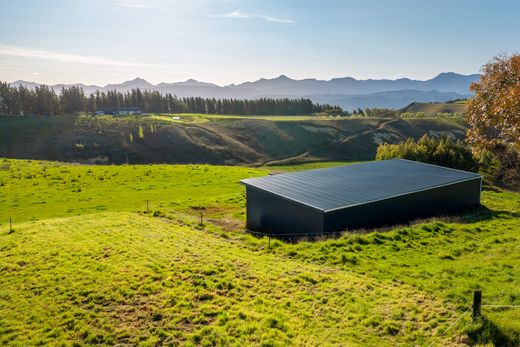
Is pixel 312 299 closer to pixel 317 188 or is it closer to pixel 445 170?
pixel 317 188

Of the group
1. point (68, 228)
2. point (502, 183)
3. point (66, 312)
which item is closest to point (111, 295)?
point (66, 312)

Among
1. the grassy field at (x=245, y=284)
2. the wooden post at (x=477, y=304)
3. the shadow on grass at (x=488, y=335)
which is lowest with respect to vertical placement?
the grassy field at (x=245, y=284)

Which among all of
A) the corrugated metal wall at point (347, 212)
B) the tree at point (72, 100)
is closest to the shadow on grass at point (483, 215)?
the corrugated metal wall at point (347, 212)

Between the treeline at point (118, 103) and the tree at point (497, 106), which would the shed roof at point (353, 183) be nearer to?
the tree at point (497, 106)

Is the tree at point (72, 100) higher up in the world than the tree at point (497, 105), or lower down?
higher up

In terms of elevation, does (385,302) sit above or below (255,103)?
below

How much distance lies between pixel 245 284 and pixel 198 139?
75.4 metres

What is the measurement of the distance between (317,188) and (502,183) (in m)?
36.1

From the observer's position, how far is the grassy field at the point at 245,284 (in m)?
10.9

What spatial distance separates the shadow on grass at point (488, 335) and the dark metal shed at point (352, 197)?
11.5m

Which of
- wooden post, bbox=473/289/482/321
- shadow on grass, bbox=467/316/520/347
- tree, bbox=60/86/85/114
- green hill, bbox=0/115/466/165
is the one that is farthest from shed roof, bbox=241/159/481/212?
tree, bbox=60/86/85/114

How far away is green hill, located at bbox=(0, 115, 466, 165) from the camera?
7738 centimetres

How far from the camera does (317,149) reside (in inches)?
3642

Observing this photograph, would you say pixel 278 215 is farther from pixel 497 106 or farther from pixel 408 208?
pixel 497 106
